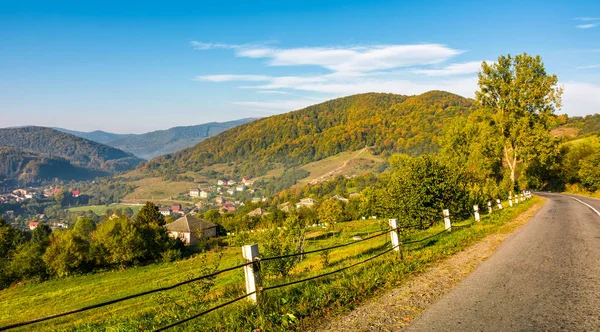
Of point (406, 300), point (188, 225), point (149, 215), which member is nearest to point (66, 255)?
point (149, 215)

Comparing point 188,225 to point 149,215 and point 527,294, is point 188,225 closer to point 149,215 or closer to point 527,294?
point 149,215

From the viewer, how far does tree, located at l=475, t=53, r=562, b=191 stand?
34125 millimetres

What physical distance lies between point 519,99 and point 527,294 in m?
35.8

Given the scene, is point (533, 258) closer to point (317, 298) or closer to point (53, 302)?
point (317, 298)

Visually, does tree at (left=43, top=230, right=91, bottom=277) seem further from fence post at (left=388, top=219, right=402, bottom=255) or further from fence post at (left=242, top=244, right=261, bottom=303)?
fence post at (left=242, top=244, right=261, bottom=303)

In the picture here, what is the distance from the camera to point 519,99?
3516cm

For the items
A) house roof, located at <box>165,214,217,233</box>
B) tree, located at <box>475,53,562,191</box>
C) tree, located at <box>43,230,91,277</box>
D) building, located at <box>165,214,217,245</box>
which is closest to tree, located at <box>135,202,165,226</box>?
building, located at <box>165,214,217,245</box>

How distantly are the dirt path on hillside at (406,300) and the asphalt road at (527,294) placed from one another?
0.71 feet

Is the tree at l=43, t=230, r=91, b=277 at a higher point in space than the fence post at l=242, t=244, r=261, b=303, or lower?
lower

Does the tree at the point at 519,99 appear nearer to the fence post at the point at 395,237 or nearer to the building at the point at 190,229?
the fence post at the point at 395,237

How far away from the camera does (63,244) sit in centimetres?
4838

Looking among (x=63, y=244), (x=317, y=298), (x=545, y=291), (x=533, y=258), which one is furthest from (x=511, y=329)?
(x=63, y=244)

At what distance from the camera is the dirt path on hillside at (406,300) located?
5.36 metres

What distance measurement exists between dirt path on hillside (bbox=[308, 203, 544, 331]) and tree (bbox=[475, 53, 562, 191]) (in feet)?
103
